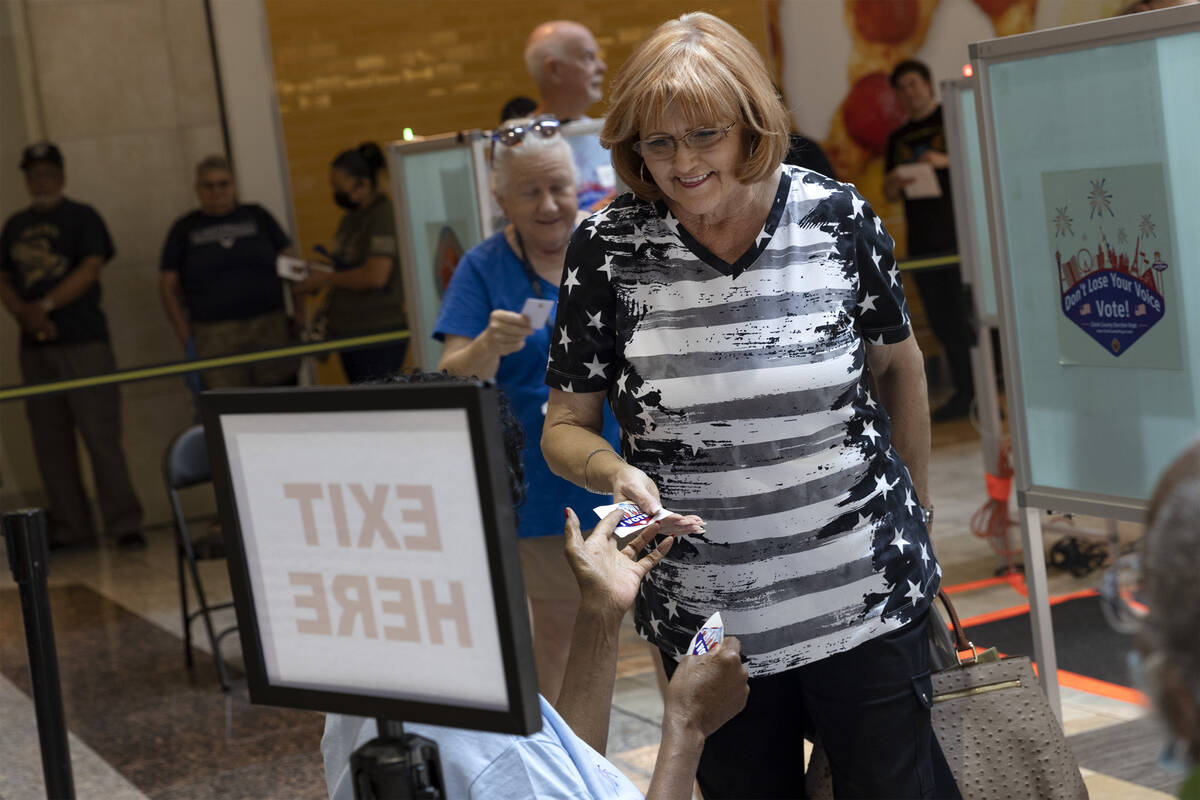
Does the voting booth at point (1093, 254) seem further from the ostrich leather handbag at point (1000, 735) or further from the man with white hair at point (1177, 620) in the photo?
the man with white hair at point (1177, 620)

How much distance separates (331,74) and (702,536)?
24.7 ft

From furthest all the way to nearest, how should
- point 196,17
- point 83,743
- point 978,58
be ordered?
point 196,17, point 83,743, point 978,58

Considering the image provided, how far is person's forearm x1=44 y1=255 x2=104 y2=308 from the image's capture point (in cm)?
816

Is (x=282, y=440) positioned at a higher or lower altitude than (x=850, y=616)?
higher

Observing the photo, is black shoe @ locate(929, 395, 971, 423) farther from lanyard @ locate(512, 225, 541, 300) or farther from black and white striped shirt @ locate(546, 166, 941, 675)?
black and white striped shirt @ locate(546, 166, 941, 675)

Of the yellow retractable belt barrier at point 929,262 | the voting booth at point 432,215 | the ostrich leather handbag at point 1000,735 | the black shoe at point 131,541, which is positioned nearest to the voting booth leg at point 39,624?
the ostrich leather handbag at point 1000,735

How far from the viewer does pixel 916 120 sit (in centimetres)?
878

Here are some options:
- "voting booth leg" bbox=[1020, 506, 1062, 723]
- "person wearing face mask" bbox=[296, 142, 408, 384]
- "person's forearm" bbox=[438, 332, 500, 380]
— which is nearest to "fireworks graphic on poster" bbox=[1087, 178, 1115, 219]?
"voting booth leg" bbox=[1020, 506, 1062, 723]

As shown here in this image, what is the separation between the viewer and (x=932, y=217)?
893 cm

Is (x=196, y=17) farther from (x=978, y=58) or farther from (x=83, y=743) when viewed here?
(x=978, y=58)

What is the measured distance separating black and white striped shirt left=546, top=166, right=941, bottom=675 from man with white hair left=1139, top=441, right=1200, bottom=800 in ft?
3.66

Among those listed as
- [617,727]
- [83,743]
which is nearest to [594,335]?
[617,727]

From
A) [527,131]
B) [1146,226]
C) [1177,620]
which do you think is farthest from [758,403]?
[527,131]

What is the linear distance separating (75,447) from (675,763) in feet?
23.9
